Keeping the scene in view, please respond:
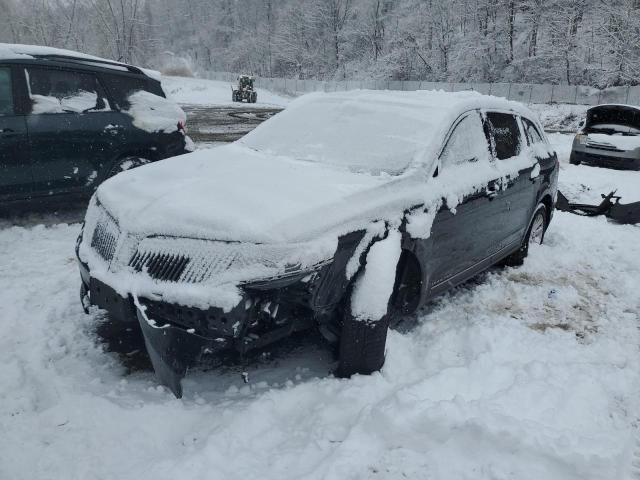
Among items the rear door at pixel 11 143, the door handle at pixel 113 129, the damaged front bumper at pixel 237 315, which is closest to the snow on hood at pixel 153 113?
the door handle at pixel 113 129

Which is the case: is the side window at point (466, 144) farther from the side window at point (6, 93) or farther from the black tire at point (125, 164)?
the side window at point (6, 93)

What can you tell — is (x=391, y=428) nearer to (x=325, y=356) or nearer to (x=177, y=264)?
(x=325, y=356)

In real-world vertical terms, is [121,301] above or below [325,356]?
above

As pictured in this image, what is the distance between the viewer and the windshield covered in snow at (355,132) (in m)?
3.54

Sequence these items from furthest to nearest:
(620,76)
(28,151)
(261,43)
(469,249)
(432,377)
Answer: (261,43), (620,76), (28,151), (469,249), (432,377)

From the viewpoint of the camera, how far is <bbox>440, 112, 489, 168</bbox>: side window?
3682mm

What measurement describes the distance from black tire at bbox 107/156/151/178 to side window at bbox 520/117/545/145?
4336 mm

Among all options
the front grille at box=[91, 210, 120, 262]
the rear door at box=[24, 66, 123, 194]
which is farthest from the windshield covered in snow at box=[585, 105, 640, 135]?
the front grille at box=[91, 210, 120, 262]

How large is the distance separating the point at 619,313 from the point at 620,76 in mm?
32833

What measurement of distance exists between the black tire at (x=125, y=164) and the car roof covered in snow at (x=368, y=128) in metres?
2.30

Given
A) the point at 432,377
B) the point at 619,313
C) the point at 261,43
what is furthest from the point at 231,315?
the point at 261,43

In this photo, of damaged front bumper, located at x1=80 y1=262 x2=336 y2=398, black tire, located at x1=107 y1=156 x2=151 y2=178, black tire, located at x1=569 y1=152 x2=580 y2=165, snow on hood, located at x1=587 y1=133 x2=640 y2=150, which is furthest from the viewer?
black tire, located at x1=569 y1=152 x2=580 y2=165

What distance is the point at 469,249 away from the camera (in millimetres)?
3947

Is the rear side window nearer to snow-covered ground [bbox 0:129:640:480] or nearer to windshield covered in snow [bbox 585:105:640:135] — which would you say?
snow-covered ground [bbox 0:129:640:480]
